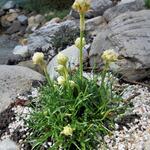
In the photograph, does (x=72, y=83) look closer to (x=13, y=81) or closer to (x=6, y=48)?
(x=13, y=81)

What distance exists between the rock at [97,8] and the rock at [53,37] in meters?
0.56

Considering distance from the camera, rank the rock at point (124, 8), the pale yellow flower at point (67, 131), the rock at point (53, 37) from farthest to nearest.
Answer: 1. the rock at point (124, 8)
2. the rock at point (53, 37)
3. the pale yellow flower at point (67, 131)

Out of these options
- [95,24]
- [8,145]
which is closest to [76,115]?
[8,145]

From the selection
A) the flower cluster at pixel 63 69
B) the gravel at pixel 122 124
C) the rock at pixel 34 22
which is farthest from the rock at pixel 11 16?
the flower cluster at pixel 63 69

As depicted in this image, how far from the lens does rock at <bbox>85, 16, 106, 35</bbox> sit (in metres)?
6.59

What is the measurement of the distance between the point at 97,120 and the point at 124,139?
254 millimetres

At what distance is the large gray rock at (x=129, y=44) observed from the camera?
14.3 ft

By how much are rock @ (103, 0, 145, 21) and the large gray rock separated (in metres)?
1.81

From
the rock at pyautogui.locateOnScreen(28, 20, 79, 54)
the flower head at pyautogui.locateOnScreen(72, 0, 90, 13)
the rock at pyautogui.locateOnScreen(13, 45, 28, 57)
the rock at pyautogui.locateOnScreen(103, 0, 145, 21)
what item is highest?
the flower head at pyautogui.locateOnScreen(72, 0, 90, 13)

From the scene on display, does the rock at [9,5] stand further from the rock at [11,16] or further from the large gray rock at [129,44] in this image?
the large gray rock at [129,44]

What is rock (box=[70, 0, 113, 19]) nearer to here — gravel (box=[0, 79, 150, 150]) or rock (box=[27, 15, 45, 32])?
rock (box=[27, 15, 45, 32])

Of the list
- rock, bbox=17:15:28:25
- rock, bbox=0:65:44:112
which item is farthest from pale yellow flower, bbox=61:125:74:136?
rock, bbox=17:15:28:25

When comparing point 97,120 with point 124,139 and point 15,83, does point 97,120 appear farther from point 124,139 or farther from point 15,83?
point 15,83

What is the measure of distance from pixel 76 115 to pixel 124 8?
3.66 meters
